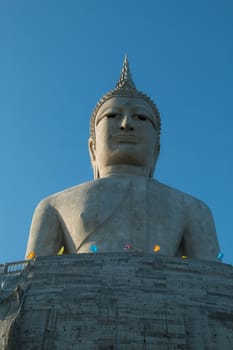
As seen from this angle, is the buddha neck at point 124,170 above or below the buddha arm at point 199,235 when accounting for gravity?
above

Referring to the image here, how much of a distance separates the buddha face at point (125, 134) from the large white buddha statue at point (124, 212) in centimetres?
2

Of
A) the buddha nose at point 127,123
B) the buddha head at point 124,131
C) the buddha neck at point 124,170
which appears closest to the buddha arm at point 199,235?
the buddha neck at point 124,170

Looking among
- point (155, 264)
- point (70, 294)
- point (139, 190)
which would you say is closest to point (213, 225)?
point (139, 190)

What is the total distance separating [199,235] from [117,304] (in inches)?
196

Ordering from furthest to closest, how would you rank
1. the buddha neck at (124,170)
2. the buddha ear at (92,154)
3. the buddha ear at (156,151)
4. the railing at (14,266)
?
the buddha ear at (156,151) < the buddha ear at (92,154) < the buddha neck at (124,170) < the railing at (14,266)

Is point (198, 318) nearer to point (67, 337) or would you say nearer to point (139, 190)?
point (67, 337)

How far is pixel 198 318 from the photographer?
28.4 ft

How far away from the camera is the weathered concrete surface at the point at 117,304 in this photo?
828 centimetres

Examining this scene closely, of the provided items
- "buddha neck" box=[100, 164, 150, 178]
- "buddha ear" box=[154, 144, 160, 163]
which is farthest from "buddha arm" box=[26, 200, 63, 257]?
"buddha ear" box=[154, 144, 160, 163]

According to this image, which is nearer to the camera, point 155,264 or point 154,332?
point 154,332

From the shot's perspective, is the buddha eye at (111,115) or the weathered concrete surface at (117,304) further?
the buddha eye at (111,115)

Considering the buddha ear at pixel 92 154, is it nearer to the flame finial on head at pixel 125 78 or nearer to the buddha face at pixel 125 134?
the buddha face at pixel 125 134

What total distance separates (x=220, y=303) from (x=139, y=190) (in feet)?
16.2

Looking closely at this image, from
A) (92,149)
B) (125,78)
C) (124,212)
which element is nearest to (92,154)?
(92,149)
